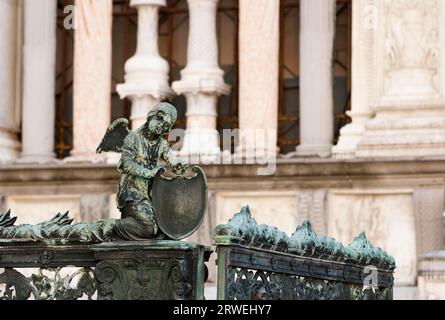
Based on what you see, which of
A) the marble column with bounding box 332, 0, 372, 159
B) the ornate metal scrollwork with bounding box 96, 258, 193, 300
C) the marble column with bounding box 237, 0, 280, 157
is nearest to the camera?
the ornate metal scrollwork with bounding box 96, 258, 193, 300

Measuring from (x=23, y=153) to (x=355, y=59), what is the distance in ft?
19.7

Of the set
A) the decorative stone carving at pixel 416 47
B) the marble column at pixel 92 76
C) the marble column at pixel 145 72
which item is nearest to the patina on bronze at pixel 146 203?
the decorative stone carving at pixel 416 47

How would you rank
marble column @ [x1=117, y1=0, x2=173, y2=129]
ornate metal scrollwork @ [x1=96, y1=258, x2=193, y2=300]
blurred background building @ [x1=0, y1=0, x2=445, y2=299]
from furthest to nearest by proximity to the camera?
marble column @ [x1=117, y1=0, x2=173, y2=129]
blurred background building @ [x1=0, y1=0, x2=445, y2=299]
ornate metal scrollwork @ [x1=96, y1=258, x2=193, y2=300]

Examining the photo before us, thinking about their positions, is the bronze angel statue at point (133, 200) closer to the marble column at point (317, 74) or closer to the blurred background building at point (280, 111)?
the blurred background building at point (280, 111)

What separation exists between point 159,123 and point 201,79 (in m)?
16.6

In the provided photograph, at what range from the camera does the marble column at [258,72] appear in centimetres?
3139

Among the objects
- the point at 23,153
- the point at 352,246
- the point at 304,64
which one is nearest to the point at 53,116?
the point at 23,153

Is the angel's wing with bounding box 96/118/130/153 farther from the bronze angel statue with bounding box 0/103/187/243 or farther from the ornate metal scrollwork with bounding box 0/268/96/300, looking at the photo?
the ornate metal scrollwork with bounding box 0/268/96/300

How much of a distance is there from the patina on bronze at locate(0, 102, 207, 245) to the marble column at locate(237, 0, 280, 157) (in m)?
15.8

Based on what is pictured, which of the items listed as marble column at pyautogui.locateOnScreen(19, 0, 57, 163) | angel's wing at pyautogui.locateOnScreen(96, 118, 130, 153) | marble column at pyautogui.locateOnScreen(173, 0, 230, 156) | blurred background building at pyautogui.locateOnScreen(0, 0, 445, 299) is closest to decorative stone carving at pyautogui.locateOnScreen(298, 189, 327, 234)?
blurred background building at pyautogui.locateOnScreen(0, 0, 445, 299)

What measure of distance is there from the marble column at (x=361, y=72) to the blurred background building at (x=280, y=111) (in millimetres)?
21

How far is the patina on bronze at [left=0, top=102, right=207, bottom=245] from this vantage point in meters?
14.8

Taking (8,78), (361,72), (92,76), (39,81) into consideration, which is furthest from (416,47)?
(8,78)

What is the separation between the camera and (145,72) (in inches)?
1273
